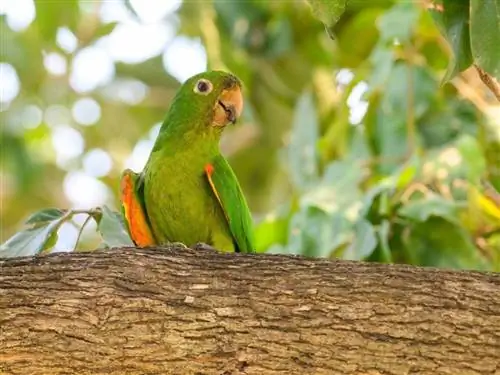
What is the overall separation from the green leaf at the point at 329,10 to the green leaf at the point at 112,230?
860 millimetres

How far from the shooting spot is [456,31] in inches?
91.9

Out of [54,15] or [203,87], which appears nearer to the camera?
[203,87]

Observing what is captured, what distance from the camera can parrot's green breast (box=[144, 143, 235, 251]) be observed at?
285cm

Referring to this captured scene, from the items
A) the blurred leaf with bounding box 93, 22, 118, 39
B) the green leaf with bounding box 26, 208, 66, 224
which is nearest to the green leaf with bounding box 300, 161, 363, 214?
the green leaf with bounding box 26, 208, 66, 224

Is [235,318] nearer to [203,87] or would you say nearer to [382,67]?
[203,87]

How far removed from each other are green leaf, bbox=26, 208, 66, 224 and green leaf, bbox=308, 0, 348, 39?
98cm

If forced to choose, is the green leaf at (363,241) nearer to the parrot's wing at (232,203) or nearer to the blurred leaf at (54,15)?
the parrot's wing at (232,203)

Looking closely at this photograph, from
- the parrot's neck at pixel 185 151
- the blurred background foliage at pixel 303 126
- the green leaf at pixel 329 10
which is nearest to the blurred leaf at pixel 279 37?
the blurred background foliage at pixel 303 126

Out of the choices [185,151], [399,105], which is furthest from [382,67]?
[185,151]

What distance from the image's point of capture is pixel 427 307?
6.69 feet

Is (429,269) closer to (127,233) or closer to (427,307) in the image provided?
(427,307)

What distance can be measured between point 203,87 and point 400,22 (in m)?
0.96

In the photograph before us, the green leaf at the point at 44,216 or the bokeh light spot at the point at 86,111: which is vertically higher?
the bokeh light spot at the point at 86,111

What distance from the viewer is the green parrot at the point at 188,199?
2.84 meters
